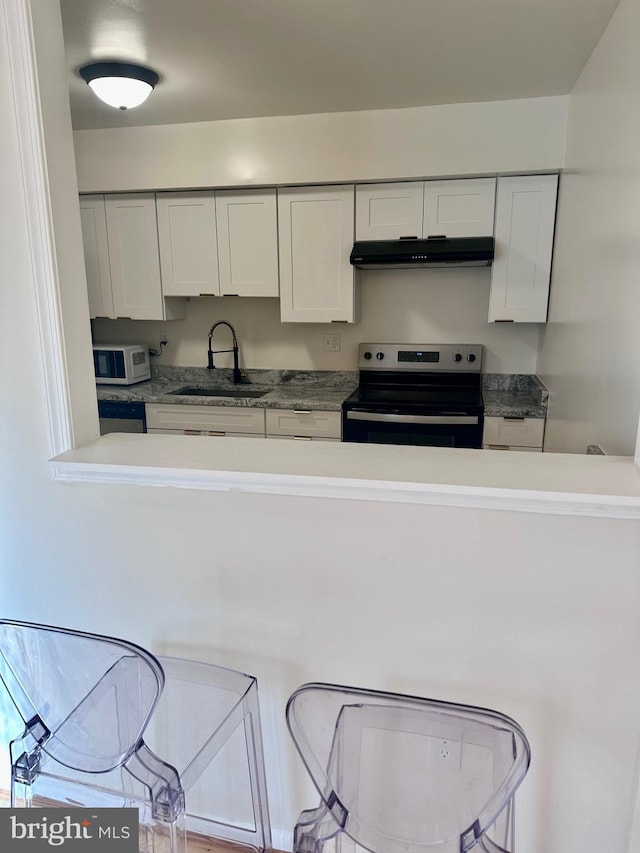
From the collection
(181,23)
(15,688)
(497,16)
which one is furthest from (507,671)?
(181,23)

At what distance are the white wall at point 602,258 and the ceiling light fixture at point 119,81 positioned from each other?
1.84 m

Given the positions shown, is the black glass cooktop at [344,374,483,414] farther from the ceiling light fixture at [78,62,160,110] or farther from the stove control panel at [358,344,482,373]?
the ceiling light fixture at [78,62,160,110]

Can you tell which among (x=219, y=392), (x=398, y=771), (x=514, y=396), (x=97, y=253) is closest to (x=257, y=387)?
(x=219, y=392)

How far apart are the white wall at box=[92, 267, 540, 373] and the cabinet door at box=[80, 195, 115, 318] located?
1.16 ft

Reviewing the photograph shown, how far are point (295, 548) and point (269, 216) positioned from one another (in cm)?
248

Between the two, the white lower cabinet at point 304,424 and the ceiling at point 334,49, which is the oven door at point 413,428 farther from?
the ceiling at point 334,49

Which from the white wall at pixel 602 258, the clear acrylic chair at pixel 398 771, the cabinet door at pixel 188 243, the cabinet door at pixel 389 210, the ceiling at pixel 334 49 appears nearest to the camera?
the clear acrylic chair at pixel 398 771

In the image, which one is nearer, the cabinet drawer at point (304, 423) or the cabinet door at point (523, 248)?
the cabinet door at point (523, 248)

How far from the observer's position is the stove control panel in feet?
11.2

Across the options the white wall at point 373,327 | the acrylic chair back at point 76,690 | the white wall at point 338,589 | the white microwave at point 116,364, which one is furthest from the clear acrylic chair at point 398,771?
the white microwave at point 116,364

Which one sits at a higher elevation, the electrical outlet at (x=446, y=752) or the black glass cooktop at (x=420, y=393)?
the black glass cooktop at (x=420, y=393)

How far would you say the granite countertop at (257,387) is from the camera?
3221 mm

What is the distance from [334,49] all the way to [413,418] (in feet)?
5.59

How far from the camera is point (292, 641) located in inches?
53.1
